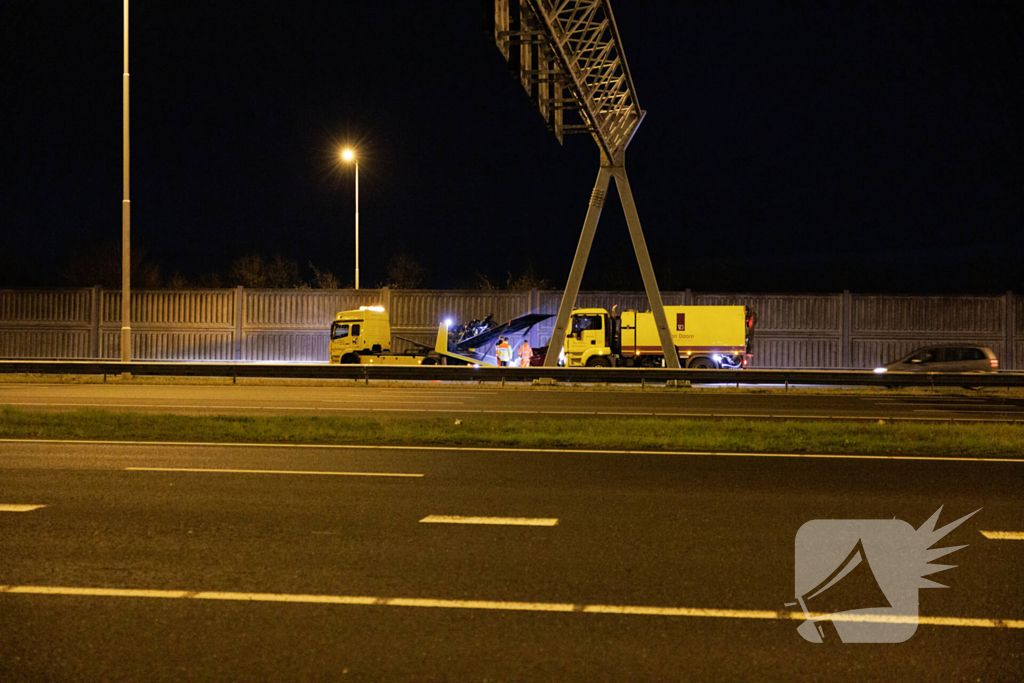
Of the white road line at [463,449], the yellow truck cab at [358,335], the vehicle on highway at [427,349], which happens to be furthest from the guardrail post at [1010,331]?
the white road line at [463,449]

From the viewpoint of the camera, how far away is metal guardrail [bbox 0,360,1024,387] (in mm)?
24812

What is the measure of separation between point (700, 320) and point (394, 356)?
1227 centimetres

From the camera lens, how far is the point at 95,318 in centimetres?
3922

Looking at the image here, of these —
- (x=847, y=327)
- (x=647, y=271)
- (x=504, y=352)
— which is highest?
(x=647, y=271)

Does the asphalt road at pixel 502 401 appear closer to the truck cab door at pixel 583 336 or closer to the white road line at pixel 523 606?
the truck cab door at pixel 583 336

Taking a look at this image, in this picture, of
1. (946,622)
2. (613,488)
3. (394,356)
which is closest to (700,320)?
(394,356)

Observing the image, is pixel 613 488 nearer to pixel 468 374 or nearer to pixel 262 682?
pixel 262 682

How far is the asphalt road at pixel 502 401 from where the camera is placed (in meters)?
17.8

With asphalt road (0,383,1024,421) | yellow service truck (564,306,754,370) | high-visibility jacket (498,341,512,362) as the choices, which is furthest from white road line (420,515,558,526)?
high-visibility jacket (498,341,512,362)

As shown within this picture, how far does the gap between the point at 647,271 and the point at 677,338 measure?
6615 mm

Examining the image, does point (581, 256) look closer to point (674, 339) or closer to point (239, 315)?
point (674, 339)

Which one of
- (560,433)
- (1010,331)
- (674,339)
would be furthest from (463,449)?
(1010,331)

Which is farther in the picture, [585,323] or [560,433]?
[585,323]

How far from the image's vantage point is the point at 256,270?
54031mm
